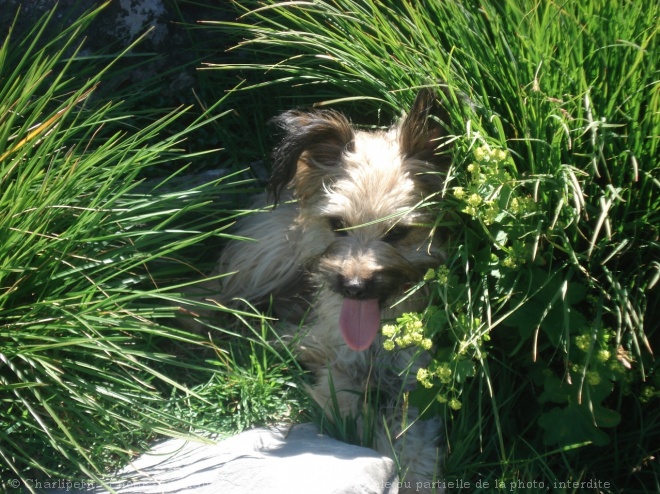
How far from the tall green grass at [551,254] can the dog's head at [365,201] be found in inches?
6.3

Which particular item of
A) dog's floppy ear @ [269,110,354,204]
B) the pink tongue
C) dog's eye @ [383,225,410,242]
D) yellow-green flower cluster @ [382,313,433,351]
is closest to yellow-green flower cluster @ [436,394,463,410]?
yellow-green flower cluster @ [382,313,433,351]

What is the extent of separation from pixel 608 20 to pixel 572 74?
0.21 m

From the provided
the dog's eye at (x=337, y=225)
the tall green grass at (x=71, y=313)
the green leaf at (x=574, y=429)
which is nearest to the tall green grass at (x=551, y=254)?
the green leaf at (x=574, y=429)

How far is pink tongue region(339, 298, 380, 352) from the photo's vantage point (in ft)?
9.91

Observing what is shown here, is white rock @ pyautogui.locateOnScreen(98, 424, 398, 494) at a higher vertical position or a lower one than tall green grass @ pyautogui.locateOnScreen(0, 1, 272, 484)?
lower

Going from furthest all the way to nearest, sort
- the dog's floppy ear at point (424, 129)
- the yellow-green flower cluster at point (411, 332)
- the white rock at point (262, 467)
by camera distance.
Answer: the dog's floppy ear at point (424, 129) → the yellow-green flower cluster at point (411, 332) → the white rock at point (262, 467)

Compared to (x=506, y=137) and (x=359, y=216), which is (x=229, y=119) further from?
(x=506, y=137)

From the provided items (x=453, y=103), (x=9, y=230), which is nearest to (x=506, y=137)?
(x=453, y=103)

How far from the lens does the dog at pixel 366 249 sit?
2.91 metres

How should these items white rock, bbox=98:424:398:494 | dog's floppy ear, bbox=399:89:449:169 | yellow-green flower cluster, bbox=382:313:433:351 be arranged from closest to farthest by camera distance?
white rock, bbox=98:424:398:494
yellow-green flower cluster, bbox=382:313:433:351
dog's floppy ear, bbox=399:89:449:169

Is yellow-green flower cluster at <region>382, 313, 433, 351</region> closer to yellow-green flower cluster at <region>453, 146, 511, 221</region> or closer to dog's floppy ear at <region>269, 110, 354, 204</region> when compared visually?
yellow-green flower cluster at <region>453, 146, 511, 221</region>

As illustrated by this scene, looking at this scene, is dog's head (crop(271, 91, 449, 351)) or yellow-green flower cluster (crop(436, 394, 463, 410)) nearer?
yellow-green flower cluster (crop(436, 394, 463, 410))

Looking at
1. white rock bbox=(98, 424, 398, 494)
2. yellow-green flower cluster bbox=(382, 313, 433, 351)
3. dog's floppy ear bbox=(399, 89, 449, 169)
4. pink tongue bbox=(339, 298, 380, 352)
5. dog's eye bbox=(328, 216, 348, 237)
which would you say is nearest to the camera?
white rock bbox=(98, 424, 398, 494)

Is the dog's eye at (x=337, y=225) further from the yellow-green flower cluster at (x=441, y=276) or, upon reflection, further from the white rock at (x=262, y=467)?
the white rock at (x=262, y=467)
